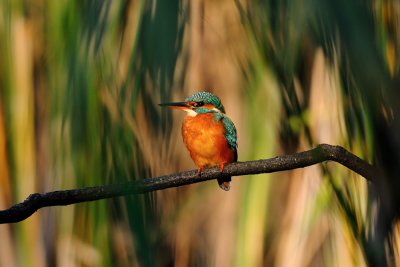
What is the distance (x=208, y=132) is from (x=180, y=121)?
0.42 feet

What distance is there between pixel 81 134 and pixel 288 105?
8.6 inches

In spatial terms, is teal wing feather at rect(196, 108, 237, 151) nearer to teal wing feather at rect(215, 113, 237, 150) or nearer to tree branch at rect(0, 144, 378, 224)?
teal wing feather at rect(215, 113, 237, 150)

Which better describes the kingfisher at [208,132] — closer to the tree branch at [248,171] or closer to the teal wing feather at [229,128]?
the teal wing feather at [229,128]

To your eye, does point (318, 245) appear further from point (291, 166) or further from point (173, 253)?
point (291, 166)

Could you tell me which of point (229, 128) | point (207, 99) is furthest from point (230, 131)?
point (207, 99)

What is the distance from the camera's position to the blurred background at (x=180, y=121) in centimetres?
59

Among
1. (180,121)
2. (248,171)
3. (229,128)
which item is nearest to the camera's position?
(248,171)

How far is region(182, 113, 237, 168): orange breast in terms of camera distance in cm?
214

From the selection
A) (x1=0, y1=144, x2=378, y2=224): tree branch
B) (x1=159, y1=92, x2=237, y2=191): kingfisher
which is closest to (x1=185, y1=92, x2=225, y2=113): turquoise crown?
(x1=159, y1=92, x2=237, y2=191): kingfisher

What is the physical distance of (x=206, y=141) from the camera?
2.22 m

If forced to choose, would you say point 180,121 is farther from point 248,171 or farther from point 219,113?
point 248,171

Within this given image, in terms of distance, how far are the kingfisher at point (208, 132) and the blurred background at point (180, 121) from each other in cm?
8

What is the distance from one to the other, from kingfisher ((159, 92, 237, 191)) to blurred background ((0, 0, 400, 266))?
0.25 ft

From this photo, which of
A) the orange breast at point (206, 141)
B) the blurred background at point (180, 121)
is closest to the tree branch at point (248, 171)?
the blurred background at point (180, 121)
